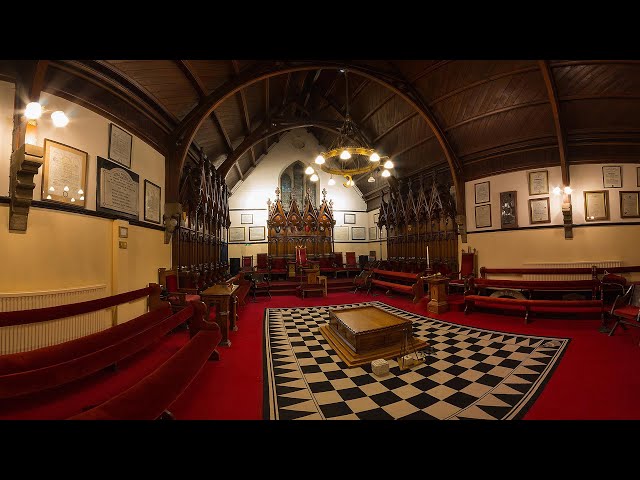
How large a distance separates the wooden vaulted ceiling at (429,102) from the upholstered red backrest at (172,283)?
2.97 m

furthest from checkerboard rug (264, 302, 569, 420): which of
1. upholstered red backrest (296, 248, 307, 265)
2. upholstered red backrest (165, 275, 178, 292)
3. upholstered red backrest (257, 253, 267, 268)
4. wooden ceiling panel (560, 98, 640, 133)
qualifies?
upholstered red backrest (257, 253, 267, 268)

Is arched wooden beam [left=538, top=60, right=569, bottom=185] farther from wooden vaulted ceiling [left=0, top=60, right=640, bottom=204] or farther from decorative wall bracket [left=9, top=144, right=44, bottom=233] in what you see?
decorative wall bracket [left=9, top=144, right=44, bottom=233]

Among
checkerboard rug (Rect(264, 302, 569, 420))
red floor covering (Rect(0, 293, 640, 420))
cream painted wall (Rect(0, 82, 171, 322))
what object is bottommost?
checkerboard rug (Rect(264, 302, 569, 420))

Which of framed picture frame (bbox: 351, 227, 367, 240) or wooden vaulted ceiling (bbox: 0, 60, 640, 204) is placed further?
framed picture frame (bbox: 351, 227, 367, 240)

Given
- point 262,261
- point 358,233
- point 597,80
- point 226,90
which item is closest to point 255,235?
point 262,261

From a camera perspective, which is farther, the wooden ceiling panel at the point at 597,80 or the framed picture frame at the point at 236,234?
the framed picture frame at the point at 236,234

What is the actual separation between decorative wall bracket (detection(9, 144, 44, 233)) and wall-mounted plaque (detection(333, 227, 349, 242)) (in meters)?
11.7

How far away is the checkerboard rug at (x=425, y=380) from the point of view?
2322 mm

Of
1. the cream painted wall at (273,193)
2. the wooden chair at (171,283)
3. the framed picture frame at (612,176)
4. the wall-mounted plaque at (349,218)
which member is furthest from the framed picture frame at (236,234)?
the framed picture frame at (612,176)

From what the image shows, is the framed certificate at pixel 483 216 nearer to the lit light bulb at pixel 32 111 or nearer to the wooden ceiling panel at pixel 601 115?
the wooden ceiling panel at pixel 601 115

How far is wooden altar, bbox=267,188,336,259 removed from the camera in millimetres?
12578

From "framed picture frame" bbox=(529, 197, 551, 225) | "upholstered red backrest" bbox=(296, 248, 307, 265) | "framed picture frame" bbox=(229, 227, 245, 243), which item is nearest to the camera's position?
"framed picture frame" bbox=(529, 197, 551, 225)

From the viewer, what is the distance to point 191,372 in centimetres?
208

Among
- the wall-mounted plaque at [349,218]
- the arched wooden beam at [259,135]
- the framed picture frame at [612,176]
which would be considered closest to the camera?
the framed picture frame at [612,176]
